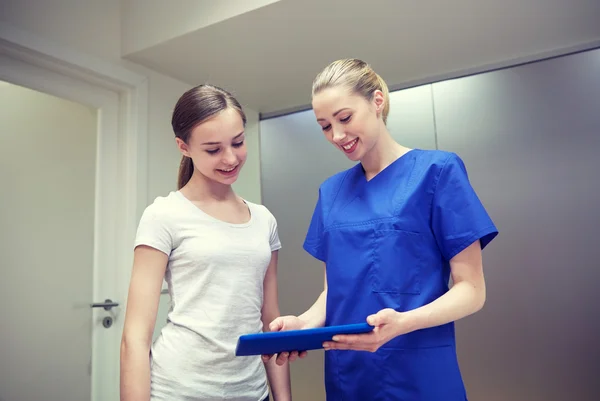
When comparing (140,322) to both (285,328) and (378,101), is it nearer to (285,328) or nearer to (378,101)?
(285,328)

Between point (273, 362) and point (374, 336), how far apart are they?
0.33 metres

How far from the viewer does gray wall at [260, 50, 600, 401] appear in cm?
177

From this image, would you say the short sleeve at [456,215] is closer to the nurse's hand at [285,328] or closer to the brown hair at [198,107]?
the nurse's hand at [285,328]

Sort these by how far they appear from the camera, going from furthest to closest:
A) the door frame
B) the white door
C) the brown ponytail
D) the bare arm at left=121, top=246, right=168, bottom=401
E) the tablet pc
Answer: the door frame, the white door, the brown ponytail, the bare arm at left=121, top=246, right=168, bottom=401, the tablet pc

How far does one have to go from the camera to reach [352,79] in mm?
973

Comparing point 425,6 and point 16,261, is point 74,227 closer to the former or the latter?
point 16,261

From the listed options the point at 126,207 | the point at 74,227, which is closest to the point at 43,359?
the point at 74,227

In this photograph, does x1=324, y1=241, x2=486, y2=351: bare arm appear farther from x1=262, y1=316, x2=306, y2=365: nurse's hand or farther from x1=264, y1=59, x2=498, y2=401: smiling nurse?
x1=262, y1=316, x2=306, y2=365: nurse's hand

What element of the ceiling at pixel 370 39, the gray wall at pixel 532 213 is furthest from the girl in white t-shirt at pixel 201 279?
the gray wall at pixel 532 213

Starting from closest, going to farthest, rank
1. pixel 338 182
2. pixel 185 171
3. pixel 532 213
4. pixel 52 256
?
pixel 185 171 → pixel 338 182 → pixel 52 256 → pixel 532 213

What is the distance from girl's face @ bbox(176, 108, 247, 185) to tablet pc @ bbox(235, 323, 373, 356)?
369 mm

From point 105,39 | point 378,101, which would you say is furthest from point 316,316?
point 105,39

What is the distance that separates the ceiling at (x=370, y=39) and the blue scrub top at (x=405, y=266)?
773 millimetres

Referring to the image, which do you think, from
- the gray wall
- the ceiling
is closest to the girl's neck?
the ceiling
